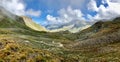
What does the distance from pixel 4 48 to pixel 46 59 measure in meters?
31.1

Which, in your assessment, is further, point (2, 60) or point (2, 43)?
point (2, 43)

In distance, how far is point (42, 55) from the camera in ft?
444

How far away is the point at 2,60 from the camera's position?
414ft

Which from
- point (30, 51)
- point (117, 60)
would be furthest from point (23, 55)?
point (117, 60)

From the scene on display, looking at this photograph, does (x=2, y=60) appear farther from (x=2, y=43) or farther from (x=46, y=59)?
(x=2, y=43)

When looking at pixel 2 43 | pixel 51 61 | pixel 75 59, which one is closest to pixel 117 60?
pixel 75 59

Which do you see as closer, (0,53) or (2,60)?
(2,60)

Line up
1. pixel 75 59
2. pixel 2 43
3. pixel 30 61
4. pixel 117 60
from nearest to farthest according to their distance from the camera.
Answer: pixel 30 61
pixel 117 60
pixel 75 59
pixel 2 43

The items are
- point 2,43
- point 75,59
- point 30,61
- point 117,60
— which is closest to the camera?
point 30,61

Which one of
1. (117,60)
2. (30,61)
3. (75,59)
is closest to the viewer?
(30,61)

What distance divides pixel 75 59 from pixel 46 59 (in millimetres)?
21680

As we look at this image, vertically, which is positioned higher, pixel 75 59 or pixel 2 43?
pixel 2 43

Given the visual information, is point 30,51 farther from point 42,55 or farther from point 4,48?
point 4,48

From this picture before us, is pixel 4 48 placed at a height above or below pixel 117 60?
above
